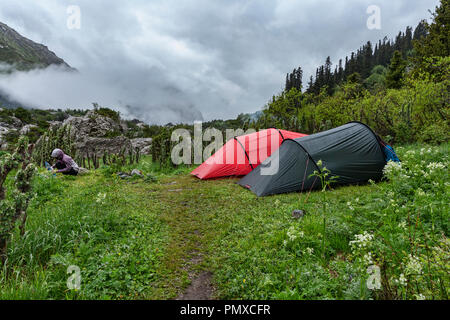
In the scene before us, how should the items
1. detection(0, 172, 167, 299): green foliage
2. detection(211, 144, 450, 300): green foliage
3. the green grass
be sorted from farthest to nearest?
detection(0, 172, 167, 299): green foliage < the green grass < detection(211, 144, 450, 300): green foliage

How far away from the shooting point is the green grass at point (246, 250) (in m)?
2.21

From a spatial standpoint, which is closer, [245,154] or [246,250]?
[246,250]

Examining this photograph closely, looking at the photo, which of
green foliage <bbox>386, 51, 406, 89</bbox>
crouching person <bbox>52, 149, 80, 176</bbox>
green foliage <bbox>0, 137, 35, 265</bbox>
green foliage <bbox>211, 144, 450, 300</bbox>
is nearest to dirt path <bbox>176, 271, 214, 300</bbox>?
green foliage <bbox>211, 144, 450, 300</bbox>

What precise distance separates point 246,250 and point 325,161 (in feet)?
14.2

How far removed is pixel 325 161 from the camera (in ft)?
21.1

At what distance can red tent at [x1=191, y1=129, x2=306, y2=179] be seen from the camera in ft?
30.9

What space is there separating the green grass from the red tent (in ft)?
13.7

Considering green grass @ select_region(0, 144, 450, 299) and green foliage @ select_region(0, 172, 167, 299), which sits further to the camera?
green foliage @ select_region(0, 172, 167, 299)

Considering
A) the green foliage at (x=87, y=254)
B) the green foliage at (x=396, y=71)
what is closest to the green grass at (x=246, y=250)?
the green foliage at (x=87, y=254)

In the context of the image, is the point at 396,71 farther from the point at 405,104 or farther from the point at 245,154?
the point at 245,154

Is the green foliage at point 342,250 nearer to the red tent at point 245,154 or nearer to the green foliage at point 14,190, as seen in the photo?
the green foliage at point 14,190

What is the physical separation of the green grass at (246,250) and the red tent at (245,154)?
13.7 ft

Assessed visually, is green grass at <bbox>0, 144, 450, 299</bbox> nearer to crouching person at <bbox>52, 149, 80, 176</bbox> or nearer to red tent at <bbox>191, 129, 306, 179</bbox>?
red tent at <bbox>191, 129, 306, 179</bbox>

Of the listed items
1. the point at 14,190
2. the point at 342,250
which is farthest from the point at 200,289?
the point at 14,190
